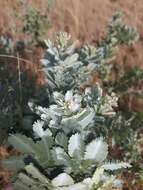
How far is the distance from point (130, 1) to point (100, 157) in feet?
8.82

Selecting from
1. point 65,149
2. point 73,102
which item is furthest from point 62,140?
point 73,102

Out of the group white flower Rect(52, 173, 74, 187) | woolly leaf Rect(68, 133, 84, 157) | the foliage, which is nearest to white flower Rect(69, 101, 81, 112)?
the foliage

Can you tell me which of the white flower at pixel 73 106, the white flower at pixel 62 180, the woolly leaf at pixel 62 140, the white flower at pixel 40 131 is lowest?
the white flower at pixel 62 180

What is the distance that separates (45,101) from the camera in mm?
2270

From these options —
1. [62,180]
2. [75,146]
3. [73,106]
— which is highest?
[73,106]

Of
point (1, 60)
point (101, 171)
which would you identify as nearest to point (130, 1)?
point (1, 60)

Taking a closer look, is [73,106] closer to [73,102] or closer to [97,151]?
[73,102]

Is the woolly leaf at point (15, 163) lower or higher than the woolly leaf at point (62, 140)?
lower

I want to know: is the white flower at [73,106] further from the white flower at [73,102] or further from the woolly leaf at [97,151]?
the woolly leaf at [97,151]

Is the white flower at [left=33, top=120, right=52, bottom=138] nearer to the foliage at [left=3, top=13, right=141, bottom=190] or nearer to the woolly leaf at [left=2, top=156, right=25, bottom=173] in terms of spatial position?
the foliage at [left=3, top=13, right=141, bottom=190]

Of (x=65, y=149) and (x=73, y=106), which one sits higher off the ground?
(x=73, y=106)

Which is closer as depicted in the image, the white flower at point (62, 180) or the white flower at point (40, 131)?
the white flower at point (62, 180)

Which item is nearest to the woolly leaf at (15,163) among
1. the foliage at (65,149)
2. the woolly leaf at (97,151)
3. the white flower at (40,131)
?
the foliage at (65,149)

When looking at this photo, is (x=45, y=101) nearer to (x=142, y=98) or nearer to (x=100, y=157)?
(x=100, y=157)
